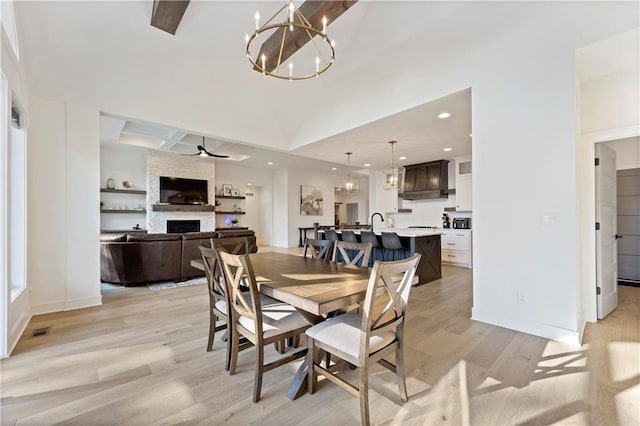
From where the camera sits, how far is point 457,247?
6285mm

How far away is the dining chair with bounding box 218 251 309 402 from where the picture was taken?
5.60ft

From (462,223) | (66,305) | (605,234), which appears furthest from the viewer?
(462,223)

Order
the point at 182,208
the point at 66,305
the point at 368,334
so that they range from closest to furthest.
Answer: the point at 368,334
the point at 66,305
the point at 182,208

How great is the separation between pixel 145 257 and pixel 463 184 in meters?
6.51

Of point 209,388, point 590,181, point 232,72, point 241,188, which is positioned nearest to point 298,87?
point 232,72

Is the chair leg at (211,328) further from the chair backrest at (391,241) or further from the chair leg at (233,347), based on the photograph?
the chair backrest at (391,241)

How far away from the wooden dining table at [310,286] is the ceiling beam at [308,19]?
2552mm

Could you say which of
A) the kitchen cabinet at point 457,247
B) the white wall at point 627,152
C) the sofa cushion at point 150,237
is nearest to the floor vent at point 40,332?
the sofa cushion at point 150,237

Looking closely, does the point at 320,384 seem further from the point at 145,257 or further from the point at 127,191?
the point at 127,191

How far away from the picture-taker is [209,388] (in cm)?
187

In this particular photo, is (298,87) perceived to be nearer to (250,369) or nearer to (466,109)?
(466,109)

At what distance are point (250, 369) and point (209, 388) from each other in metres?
0.32

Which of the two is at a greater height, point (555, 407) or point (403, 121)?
point (403, 121)

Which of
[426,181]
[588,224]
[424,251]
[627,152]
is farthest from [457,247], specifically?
[588,224]
